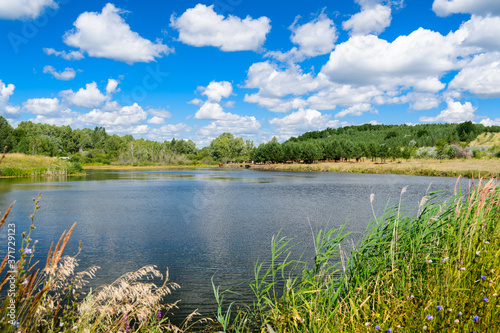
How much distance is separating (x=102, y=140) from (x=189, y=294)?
163m

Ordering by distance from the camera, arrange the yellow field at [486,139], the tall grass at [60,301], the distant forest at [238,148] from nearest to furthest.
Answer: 1. the tall grass at [60,301]
2. the distant forest at [238,148]
3. the yellow field at [486,139]

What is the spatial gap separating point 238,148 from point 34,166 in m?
95.3

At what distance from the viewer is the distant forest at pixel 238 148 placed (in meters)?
89.2

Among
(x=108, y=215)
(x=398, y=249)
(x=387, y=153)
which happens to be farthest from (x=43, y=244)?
(x=387, y=153)

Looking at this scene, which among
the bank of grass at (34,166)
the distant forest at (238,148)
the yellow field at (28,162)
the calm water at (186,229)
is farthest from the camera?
the distant forest at (238,148)

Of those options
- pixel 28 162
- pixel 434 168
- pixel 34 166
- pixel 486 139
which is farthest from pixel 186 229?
pixel 486 139

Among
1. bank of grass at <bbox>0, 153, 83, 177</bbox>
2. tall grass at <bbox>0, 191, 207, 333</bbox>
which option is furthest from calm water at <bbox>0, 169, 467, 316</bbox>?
bank of grass at <bbox>0, 153, 83, 177</bbox>

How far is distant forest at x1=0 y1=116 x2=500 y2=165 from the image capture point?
293 feet

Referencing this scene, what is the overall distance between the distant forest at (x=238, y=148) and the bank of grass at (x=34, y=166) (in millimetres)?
23210

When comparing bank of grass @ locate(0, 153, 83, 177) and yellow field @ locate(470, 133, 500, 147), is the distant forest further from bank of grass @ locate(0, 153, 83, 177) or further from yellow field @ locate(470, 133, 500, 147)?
bank of grass @ locate(0, 153, 83, 177)

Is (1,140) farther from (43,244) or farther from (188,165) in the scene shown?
(43,244)

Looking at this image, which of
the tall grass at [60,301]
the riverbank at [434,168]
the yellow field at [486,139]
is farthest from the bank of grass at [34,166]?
the yellow field at [486,139]

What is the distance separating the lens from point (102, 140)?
155625 mm

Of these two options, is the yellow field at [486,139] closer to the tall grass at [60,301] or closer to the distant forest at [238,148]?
the distant forest at [238,148]
